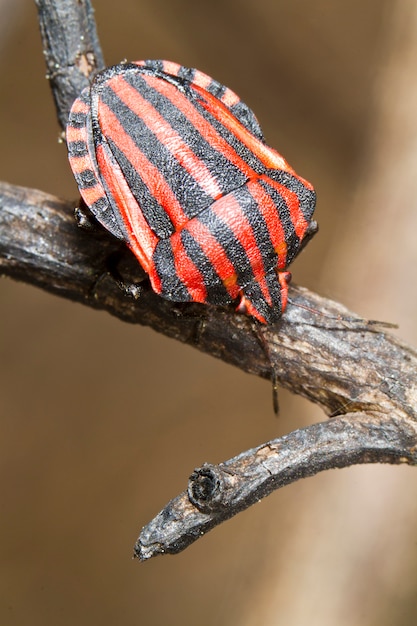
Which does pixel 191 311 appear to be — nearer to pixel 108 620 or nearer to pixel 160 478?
pixel 160 478

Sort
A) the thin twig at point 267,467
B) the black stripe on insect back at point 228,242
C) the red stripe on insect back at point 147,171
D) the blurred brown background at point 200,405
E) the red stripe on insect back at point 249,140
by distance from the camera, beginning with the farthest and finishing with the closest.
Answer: the blurred brown background at point 200,405 < the red stripe on insect back at point 249,140 < the red stripe on insect back at point 147,171 < the black stripe on insect back at point 228,242 < the thin twig at point 267,467

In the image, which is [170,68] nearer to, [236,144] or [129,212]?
[236,144]

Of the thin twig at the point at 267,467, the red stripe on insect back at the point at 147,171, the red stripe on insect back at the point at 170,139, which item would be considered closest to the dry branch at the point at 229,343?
the thin twig at the point at 267,467

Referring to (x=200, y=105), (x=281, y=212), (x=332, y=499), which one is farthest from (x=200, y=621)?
(x=200, y=105)

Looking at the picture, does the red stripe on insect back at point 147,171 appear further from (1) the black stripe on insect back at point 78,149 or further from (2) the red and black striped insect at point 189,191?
(1) the black stripe on insect back at point 78,149

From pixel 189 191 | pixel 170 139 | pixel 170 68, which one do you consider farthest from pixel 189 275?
pixel 170 68
